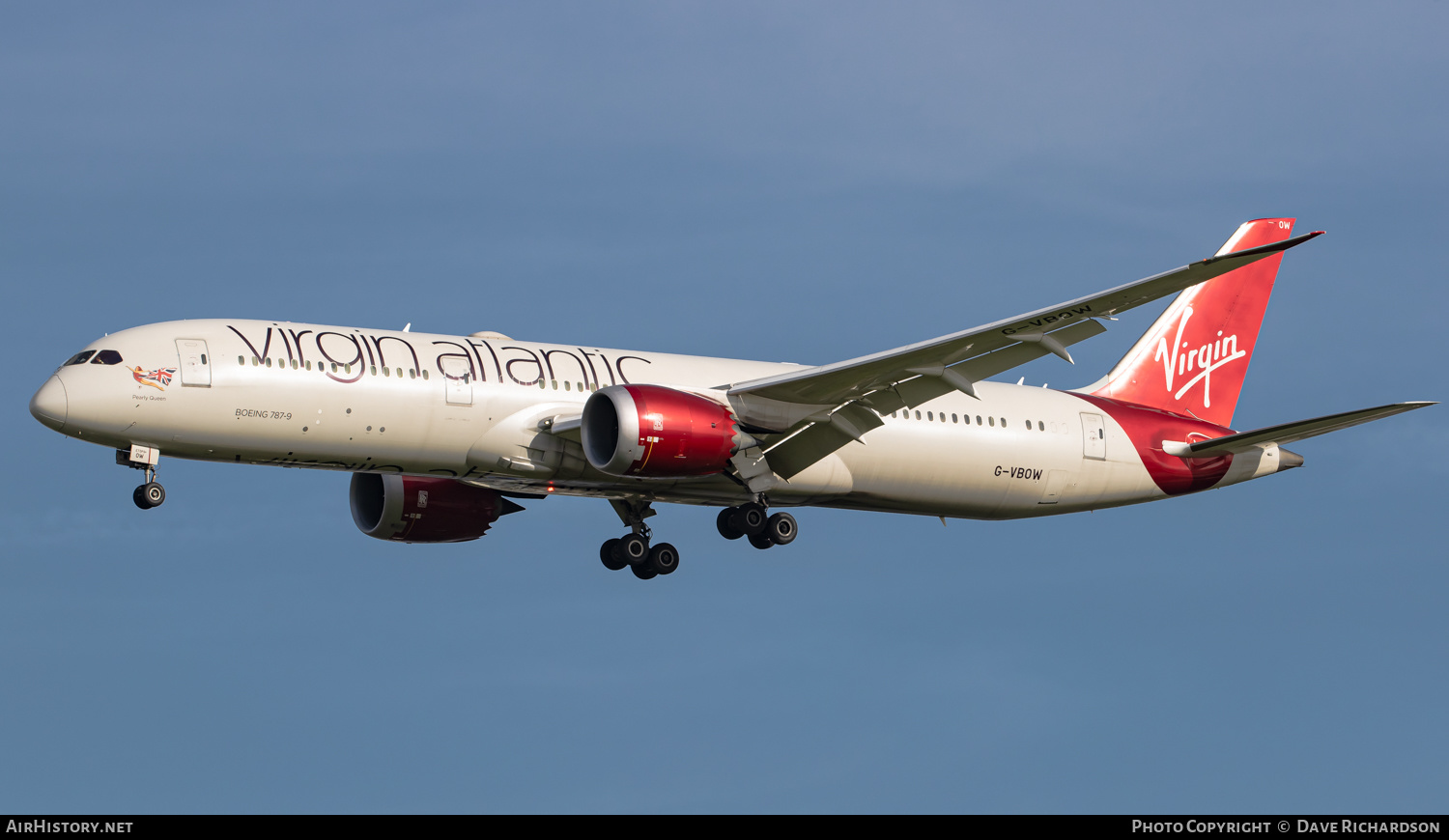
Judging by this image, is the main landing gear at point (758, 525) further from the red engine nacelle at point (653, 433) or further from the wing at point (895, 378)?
the red engine nacelle at point (653, 433)

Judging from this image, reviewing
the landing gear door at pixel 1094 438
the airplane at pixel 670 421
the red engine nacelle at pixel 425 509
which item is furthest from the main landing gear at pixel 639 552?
the landing gear door at pixel 1094 438

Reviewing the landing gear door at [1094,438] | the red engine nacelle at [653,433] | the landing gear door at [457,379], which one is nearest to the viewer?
the red engine nacelle at [653,433]

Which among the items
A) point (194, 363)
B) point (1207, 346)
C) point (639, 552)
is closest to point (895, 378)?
point (639, 552)

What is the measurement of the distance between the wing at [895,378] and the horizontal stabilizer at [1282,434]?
13.1 feet

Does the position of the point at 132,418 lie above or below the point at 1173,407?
below

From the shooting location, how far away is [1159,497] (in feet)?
148

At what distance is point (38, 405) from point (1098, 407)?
992 inches

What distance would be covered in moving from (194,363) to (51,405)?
9.21 feet

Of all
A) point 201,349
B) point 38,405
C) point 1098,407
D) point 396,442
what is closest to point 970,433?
point 1098,407

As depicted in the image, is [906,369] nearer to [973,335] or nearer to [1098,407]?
[973,335]

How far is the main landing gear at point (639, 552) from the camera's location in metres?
42.2

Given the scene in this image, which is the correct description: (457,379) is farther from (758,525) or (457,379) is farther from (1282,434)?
(1282,434)

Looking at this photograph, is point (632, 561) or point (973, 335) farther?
point (632, 561)

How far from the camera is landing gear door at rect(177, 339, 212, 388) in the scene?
35.1 m
